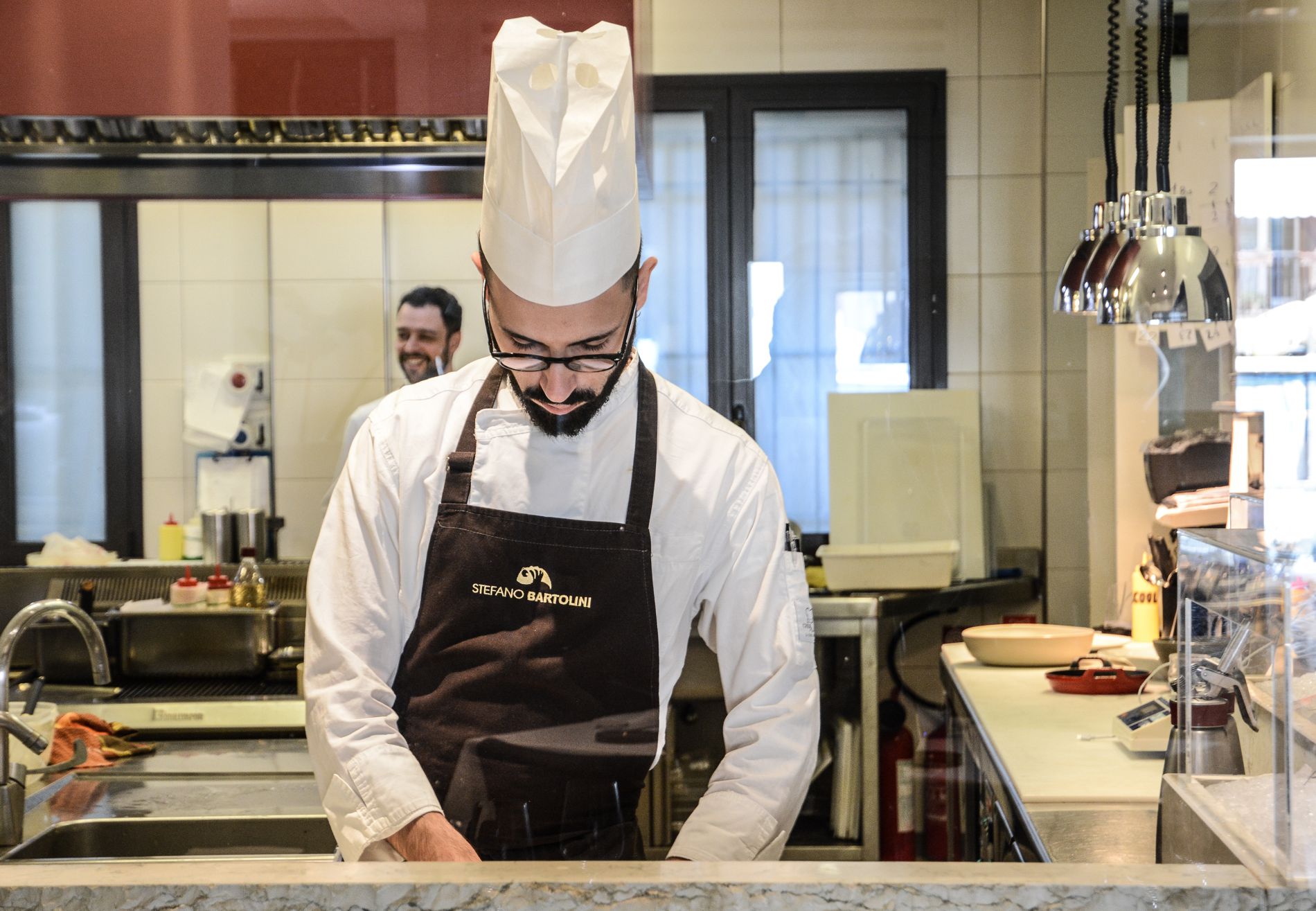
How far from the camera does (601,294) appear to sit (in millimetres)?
938

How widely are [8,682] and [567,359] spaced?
610 millimetres

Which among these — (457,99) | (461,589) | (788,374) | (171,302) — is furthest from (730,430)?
(171,302)

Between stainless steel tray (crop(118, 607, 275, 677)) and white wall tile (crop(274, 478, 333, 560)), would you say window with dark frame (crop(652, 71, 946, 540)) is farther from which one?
stainless steel tray (crop(118, 607, 275, 677))

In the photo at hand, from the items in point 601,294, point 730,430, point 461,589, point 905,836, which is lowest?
point 905,836

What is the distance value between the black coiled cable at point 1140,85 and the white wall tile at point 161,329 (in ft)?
3.17

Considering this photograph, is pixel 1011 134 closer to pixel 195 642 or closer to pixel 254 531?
pixel 254 531

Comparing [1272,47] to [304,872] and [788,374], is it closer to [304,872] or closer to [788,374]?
[788,374]

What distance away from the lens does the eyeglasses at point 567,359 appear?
0.95 m

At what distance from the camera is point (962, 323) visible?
3.49 feet

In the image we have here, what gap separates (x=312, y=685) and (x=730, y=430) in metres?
0.42

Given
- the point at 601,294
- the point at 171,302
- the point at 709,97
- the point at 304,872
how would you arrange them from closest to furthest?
the point at 304,872
the point at 601,294
the point at 709,97
the point at 171,302

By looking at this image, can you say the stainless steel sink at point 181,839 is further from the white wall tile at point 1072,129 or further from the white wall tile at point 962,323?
the white wall tile at point 1072,129

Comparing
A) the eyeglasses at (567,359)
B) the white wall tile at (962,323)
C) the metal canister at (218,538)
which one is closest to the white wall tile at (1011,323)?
the white wall tile at (962,323)

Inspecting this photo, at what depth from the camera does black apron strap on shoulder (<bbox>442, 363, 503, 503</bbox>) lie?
3.21 feet
